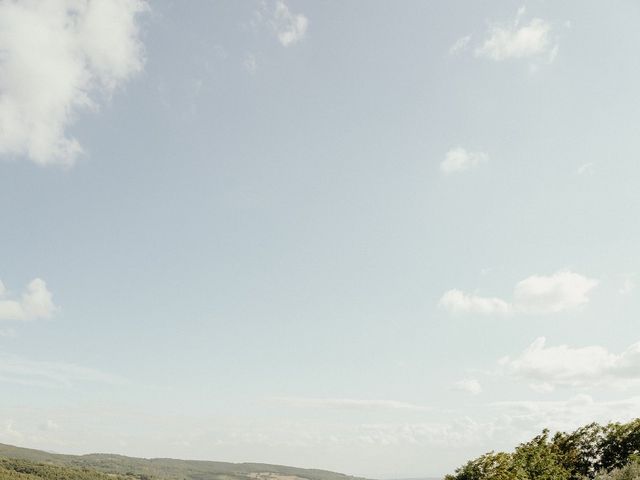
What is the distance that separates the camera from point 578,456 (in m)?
63.8

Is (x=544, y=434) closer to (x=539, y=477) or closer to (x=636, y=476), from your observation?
(x=539, y=477)

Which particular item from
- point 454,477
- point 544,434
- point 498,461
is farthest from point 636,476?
point 544,434

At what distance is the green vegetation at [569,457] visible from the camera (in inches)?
1932

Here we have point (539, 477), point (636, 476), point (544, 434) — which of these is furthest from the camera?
point (544, 434)

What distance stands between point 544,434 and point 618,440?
34.9 ft

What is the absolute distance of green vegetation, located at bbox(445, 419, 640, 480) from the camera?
4906 cm

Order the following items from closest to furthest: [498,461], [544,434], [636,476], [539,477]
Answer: [636,476]
[498,461]
[539,477]
[544,434]

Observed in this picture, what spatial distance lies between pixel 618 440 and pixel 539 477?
63.6 ft

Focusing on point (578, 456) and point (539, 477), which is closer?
point (539, 477)

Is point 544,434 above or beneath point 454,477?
above

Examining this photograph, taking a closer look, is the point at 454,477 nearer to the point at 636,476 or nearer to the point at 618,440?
the point at 636,476

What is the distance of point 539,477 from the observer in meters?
52.8

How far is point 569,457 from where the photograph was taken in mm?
62625

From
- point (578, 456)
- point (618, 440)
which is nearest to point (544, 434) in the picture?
point (578, 456)
